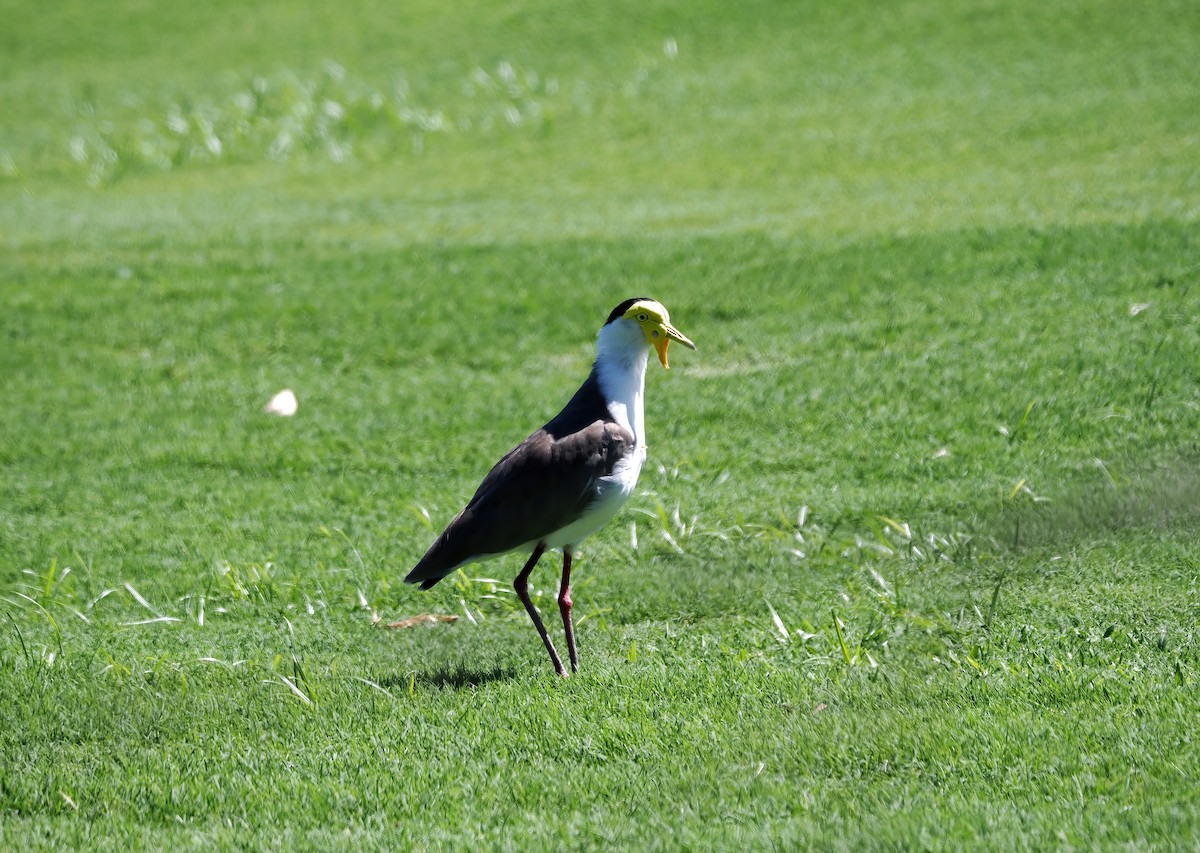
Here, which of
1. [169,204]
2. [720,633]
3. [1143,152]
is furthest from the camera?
[169,204]

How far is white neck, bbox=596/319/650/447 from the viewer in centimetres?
582

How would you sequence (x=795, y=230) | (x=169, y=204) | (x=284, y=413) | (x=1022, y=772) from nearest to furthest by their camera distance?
1. (x=1022, y=772)
2. (x=284, y=413)
3. (x=795, y=230)
4. (x=169, y=204)

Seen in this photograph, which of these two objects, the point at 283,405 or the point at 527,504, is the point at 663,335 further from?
the point at 283,405

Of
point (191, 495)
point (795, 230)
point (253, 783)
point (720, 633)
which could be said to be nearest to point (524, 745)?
point (253, 783)

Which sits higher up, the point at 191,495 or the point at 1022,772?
the point at 1022,772

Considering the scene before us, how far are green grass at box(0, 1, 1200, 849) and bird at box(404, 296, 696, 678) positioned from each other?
1.65 feet

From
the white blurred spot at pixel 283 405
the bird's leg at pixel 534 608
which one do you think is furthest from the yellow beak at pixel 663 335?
the white blurred spot at pixel 283 405

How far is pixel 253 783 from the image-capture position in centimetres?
468

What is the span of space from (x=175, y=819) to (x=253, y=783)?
0.29 meters

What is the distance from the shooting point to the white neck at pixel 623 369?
5.82 meters

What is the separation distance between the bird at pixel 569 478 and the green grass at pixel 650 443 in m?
0.50

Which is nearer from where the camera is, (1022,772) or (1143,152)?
(1022,772)

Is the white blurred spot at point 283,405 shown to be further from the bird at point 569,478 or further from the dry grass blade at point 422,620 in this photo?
the bird at point 569,478

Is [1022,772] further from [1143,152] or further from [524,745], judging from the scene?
[1143,152]
